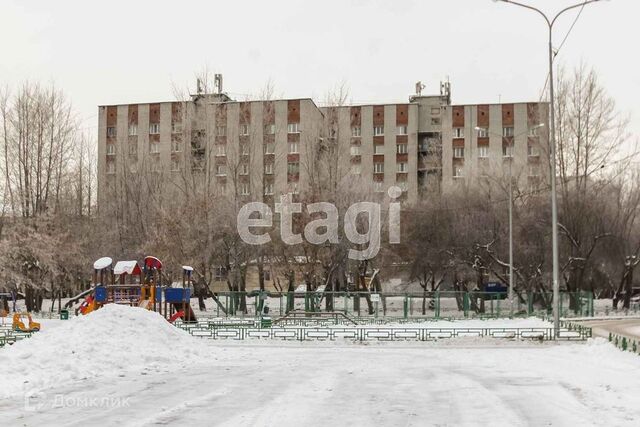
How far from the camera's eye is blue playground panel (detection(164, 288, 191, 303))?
120ft

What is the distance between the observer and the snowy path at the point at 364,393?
11438mm

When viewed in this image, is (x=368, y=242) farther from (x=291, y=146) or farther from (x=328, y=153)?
(x=291, y=146)

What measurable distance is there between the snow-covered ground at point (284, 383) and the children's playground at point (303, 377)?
3 cm

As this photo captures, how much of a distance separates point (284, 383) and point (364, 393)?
7.38 ft

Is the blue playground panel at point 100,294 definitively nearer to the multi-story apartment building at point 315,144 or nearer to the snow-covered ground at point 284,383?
the snow-covered ground at point 284,383

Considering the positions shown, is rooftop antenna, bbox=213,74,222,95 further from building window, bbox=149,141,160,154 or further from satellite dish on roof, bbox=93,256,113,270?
satellite dish on roof, bbox=93,256,113,270

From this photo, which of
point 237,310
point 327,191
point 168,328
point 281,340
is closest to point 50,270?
point 237,310

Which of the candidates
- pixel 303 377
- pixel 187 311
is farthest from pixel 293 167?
pixel 303 377

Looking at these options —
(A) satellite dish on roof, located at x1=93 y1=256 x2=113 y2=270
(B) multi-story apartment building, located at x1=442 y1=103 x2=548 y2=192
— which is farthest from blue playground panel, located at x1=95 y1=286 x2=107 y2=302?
(B) multi-story apartment building, located at x1=442 y1=103 x2=548 y2=192

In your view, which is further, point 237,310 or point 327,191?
point 327,191

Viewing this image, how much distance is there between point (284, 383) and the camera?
624 inches

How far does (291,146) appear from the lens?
82.4 meters

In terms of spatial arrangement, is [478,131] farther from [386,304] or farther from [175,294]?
[175,294]

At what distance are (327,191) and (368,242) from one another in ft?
17.8
